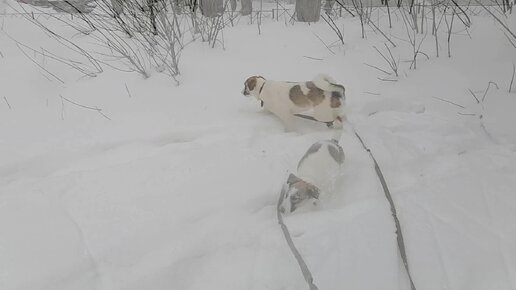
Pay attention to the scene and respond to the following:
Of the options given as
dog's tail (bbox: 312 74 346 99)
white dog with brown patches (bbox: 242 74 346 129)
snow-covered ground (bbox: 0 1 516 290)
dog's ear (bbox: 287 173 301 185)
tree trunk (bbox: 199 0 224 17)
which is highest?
tree trunk (bbox: 199 0 224 17)

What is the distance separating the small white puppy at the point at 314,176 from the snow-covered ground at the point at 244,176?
5 cm

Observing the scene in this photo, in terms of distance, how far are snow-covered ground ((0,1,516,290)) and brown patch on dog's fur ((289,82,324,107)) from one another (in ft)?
0.48

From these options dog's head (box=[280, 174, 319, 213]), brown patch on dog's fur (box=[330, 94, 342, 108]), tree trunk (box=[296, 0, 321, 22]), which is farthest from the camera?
tree trunk (box=[296, 0, 321, 22])

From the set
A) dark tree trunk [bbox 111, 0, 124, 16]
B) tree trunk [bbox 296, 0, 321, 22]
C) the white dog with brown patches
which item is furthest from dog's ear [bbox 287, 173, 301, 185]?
tree trunk [bbox 296, 0, 321, 22]

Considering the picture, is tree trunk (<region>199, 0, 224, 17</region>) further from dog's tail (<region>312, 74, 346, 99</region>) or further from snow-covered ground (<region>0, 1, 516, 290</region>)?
dog's tail (<region>312, 74, 346, 99</region>)

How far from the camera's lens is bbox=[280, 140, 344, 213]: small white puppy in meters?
1.43

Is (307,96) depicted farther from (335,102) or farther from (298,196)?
(298,196)

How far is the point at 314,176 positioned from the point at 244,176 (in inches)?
11.6

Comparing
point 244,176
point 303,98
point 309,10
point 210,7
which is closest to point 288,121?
point 303,98

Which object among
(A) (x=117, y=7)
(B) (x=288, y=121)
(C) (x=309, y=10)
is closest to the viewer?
(B) (x=288, y=121)

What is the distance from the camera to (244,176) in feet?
5.34

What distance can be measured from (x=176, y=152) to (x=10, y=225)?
0.65m

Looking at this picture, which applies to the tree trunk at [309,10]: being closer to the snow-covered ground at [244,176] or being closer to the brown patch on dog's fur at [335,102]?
the snow-covered ground at [244,176]

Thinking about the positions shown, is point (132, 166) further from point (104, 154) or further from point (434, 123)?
point (434, 123)
